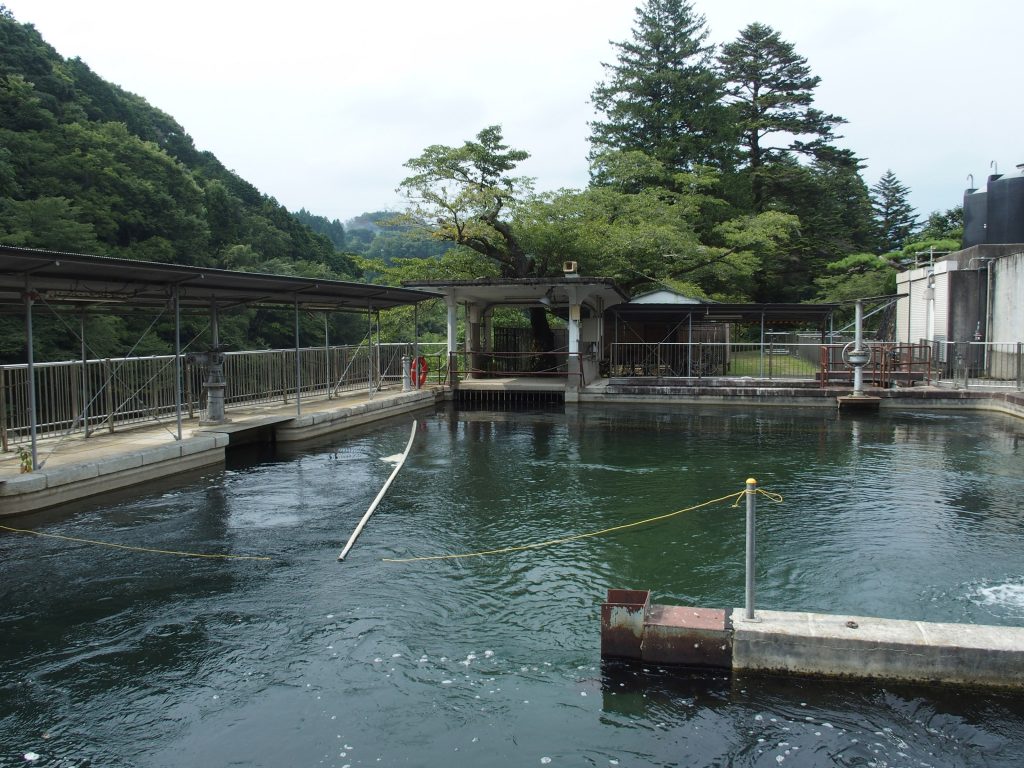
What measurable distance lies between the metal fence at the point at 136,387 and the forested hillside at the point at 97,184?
1873 cm

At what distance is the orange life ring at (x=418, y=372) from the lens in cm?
2189

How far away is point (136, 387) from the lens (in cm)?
1336

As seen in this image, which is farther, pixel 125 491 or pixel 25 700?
pixel 125 491

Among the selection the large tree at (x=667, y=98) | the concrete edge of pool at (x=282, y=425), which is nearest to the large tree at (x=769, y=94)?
the large tree at (x=667, y=98)

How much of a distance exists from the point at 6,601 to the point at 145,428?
7.17m

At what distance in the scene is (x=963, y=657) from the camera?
15.6 feet

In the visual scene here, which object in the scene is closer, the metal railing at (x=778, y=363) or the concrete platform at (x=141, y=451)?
the concrete platform at (x=141, y=451)

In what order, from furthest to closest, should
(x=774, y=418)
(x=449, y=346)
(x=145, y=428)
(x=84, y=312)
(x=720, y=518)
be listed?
(x=449, y=346)
(x=774, y=418)
(x=145, y=428)
(x=84, y=312)
(x=720, y=518)

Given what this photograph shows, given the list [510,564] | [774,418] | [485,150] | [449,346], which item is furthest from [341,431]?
[485,150]

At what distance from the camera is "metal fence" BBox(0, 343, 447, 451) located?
36.2 ft

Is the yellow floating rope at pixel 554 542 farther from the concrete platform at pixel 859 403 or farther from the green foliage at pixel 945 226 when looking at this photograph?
the green foliage at pixel 945 226

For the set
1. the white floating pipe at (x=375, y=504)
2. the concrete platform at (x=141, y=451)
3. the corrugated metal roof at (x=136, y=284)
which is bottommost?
the white floating pipe at (x=375, y=504)

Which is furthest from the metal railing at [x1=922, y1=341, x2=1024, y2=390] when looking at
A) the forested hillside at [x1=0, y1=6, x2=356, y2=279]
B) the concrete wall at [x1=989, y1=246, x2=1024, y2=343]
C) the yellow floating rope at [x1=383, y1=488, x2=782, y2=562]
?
the forested hillside at [x1=0, y1=6, x2=356, y2=279]

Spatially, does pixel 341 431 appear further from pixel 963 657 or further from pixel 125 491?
pixel 963 657
